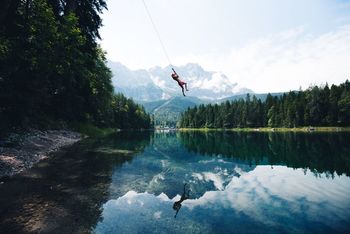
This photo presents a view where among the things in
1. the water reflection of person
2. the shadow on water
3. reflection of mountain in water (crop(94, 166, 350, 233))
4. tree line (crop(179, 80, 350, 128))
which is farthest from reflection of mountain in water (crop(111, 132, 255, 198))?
tree line (crop(179, 80, 350, 128))

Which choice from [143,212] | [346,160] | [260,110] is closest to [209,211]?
[143,212]

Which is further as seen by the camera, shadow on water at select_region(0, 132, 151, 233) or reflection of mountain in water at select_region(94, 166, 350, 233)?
reflection of mountain in water at select_region(94, 166, 350, 233)

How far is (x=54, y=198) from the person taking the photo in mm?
14000

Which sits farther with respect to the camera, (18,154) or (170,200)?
(18,154)

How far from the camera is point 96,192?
614 inches

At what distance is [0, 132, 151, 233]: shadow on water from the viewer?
34.9 feet

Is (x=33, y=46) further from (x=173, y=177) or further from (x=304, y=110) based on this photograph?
(x=304, y=110)

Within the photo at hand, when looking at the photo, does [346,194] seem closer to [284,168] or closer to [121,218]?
[284,168]

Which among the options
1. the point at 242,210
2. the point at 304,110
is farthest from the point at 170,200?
the point at 304,110

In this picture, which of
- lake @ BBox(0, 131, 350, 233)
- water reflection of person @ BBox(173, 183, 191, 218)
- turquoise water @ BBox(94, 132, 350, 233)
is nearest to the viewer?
lake @ BBox(0, 131, 350, 233)

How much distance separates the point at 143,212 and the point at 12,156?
13.5m

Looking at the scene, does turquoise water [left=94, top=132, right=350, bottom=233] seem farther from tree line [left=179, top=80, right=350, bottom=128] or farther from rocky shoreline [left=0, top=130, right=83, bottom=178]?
tree line [left=179, top=80, right=350, bottom=128]

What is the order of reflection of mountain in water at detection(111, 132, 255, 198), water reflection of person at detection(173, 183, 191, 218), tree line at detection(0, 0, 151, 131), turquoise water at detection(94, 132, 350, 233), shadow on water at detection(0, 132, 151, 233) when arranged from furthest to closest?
1. tree line at detection(0, 0, 151, 131)
2. reflection of mountain in water at detection(111, 132, 255, 198)
3. water reflection of person at detection(173, 183, 191, 218)
4. turquoise water at detection(94, 132, 350, 233)
5. shadow on water at detection(0, 132, 151, 233)

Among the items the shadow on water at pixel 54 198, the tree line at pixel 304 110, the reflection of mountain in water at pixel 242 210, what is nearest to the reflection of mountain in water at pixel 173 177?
the reflection of mountain in water at pixel 242 210
